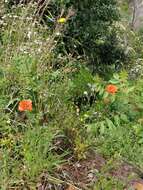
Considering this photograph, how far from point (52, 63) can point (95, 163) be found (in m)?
1.16

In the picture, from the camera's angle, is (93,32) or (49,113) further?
(93,32)

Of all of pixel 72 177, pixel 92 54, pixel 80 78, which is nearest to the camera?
pixel 72 177

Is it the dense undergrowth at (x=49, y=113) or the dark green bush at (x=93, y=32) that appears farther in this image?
the dark green bush at (x=93, y=32)

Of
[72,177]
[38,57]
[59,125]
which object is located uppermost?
[38,57]

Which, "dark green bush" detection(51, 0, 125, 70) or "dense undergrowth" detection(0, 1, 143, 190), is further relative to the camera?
"dark green bush" detection(51, 0, 125, 70)

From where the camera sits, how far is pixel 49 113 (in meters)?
3.83

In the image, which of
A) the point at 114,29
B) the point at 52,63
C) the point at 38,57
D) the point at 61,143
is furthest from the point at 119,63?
the point at 61,143

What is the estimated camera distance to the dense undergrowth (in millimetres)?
3443

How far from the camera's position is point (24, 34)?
4.36 metres

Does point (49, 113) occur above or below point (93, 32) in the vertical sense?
below

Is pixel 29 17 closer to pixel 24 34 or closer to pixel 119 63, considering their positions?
pixel 24 34

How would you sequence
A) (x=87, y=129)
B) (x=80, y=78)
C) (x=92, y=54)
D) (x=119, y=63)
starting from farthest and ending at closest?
(x=119, y=63) → (x=92, y=54) → (x=80, y=78) → (x=87, y=129)

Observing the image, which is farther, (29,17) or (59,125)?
(29,17)

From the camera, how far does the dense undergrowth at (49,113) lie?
11.3 ft
